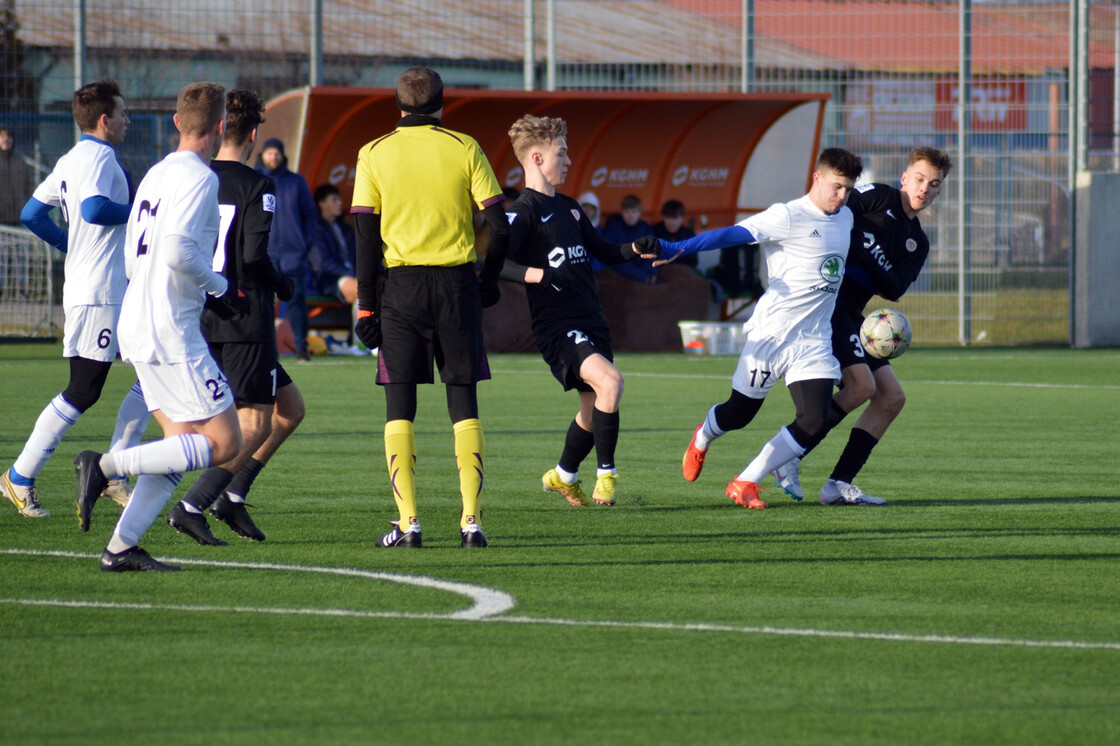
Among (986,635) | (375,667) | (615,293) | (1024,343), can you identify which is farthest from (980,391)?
(375,667)

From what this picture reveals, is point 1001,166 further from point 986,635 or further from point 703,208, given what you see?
point 986,635

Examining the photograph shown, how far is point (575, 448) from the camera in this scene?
8.26 meters

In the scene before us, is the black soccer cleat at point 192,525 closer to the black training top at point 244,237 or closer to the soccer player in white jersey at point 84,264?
the black training top at point 244,237

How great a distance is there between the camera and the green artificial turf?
4102mm

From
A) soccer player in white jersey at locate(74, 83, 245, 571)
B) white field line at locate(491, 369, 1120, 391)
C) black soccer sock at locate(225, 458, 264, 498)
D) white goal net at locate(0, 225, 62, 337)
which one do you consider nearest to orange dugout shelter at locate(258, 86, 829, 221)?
white goal net at locate(0, 225, 62, 337)

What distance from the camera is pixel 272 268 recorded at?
22.5ft

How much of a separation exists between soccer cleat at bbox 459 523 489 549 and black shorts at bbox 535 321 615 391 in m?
1.45

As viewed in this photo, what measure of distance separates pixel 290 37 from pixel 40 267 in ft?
15.1

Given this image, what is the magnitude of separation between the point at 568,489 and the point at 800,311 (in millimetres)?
1386

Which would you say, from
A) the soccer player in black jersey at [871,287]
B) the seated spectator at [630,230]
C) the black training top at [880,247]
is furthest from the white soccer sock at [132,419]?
the seated spectator at [630,230]

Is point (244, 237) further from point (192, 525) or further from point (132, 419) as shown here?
point (132, 419)

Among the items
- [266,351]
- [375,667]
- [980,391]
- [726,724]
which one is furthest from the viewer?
[980,391]

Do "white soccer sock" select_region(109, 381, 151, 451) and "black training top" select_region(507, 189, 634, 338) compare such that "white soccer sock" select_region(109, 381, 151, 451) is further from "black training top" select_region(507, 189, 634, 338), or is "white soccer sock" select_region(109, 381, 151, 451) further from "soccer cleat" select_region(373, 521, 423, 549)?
"black training top" select_region(507, 189, 634, 338)

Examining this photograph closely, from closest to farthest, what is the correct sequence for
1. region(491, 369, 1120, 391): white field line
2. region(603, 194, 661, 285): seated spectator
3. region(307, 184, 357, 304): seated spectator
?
1. region(491, 369, 1120, 391): white field line
2. region(307, 184, 357, 304): seated spectator
3. region(603, 194, 661, 285): seated spectator
